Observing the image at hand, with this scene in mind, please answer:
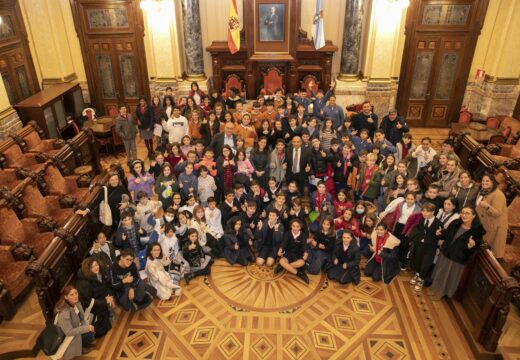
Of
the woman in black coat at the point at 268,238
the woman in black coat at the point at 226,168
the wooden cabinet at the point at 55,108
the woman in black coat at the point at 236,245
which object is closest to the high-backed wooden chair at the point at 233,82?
the wooden cabinet at the point at 55,108

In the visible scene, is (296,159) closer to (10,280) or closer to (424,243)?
(424,243)

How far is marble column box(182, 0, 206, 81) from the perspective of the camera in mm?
10820

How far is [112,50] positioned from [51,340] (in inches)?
338

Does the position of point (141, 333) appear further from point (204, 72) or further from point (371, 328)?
point (204, 72)

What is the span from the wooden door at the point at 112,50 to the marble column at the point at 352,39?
543 cm

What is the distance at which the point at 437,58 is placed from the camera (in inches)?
428

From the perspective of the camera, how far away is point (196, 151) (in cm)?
739

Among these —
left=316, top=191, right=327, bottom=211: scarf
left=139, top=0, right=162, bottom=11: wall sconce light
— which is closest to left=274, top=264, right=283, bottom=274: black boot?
left=316, top=191, right=327, bottom=211: scarf

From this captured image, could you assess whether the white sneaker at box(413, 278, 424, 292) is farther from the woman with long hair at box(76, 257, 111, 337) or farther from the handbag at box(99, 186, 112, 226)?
the handbag at box(99, 186, 112, 226)

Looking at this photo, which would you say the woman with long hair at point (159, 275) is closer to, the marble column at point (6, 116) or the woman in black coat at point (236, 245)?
the woman in black coat at point (236, 245)

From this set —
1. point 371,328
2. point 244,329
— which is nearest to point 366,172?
point 371,328

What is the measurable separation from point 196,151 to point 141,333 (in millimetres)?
3250

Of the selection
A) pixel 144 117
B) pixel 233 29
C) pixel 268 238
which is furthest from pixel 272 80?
pixel 268 238

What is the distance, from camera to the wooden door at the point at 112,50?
422 inches
